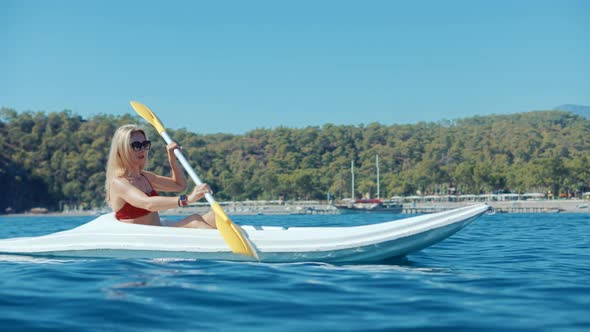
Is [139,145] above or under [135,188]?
above

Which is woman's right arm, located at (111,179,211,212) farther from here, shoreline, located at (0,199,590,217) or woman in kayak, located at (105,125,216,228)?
shoreline, located at (0,199,590,217)

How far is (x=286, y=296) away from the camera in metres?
5.02

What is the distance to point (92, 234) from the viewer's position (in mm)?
7281

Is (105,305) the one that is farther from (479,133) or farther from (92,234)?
(479,133)

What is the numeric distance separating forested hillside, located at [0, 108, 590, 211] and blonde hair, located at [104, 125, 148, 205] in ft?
283

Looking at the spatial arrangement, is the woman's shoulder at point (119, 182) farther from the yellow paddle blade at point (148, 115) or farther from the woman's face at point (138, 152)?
the yellow paddle blade at point (148, 115)

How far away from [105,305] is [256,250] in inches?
94.4

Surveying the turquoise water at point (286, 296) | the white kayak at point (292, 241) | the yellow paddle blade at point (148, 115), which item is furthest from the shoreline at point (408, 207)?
the turquoise water at point (286, 296)

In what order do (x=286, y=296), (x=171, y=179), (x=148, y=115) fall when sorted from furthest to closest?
1. (x=148, y=115)
2. (x=171, y=179)
3. (x=286, y=296)

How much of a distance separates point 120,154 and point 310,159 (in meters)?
130

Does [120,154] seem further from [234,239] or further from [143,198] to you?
[234,239]

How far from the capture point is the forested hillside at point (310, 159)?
98375 millimetres

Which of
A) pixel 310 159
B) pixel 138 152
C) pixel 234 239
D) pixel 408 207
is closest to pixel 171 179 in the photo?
pixel 138 152

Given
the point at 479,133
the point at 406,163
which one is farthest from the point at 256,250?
the point at 479,133
